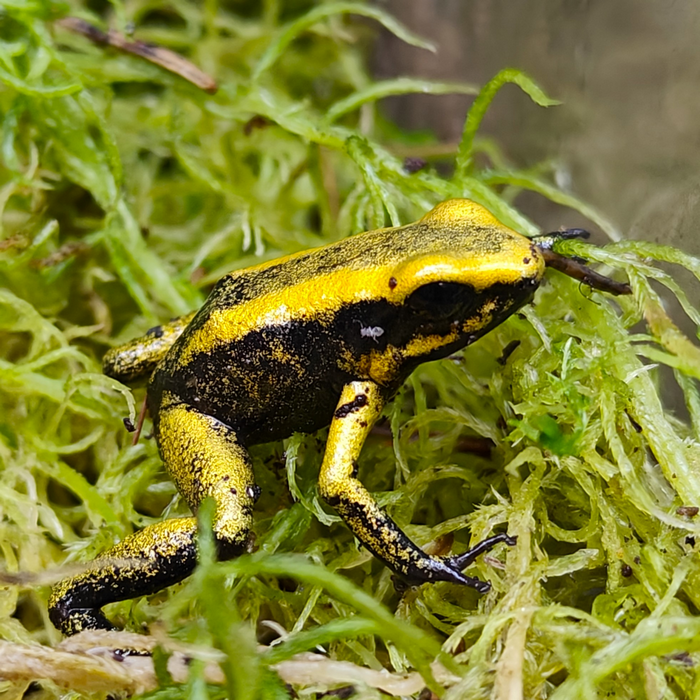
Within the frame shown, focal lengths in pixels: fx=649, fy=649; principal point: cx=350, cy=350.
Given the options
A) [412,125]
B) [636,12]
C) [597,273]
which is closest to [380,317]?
[597,273]

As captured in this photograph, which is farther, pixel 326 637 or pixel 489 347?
pixel 489 347

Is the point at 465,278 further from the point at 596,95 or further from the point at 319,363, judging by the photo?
the point at 596,95

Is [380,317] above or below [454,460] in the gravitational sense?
above

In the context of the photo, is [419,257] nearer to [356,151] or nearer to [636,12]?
[356,151]

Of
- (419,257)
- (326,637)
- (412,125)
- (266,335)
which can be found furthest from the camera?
(412,125)

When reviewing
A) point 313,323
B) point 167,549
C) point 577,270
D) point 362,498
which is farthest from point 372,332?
point 167,549

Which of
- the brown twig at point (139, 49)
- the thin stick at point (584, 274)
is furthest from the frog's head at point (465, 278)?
the brown twig at point (139, 49)

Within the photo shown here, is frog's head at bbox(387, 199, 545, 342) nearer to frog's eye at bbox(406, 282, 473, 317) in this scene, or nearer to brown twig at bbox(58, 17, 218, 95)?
frog's eye at bbox(406, 282, 473, 317)
